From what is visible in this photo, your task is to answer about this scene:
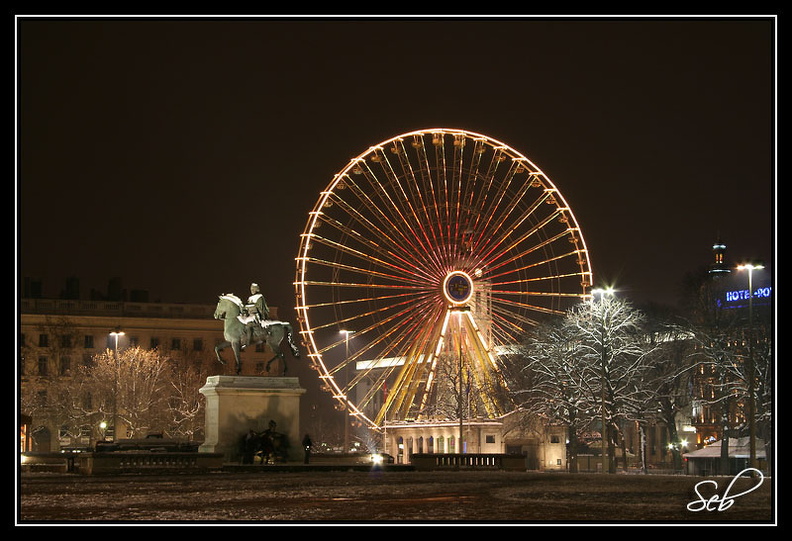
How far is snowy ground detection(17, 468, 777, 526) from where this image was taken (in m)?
24.1

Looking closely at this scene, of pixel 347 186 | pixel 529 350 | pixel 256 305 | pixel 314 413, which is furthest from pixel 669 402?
pixel 314 413

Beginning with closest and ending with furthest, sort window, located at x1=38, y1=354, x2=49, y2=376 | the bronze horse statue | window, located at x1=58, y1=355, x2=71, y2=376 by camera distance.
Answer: the bronze horse statue, window, located at x1=58, y1=355, x2=71, y2=376, window, located at x1=38, y1=354, x2=49, y2=376

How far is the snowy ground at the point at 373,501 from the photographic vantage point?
79.0ft

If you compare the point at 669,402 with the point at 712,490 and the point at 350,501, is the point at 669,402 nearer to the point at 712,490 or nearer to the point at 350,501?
the point at 712,490

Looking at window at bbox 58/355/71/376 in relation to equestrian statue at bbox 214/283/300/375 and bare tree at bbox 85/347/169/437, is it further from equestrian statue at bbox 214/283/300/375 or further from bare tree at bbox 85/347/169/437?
equestrian statue at bbox 214/283/300/375

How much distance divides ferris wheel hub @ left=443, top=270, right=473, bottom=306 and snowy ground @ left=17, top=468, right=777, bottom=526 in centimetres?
2368

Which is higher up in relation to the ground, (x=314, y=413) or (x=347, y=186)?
(x=347, y=186)

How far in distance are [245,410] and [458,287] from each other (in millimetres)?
18715

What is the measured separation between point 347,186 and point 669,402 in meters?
25.2

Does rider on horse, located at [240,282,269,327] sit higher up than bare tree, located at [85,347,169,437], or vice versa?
rider on horse, located at [240,282,269,327]

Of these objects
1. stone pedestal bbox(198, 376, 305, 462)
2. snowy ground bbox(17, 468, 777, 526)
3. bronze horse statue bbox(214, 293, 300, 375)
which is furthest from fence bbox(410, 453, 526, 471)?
snowy ground bbox(17, 468, 777, 526)

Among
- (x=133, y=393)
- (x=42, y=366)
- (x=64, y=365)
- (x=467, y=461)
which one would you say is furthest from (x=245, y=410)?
(x=42, y=366)

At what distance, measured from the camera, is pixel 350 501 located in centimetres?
→ 2873

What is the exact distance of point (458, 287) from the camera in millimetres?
63781
